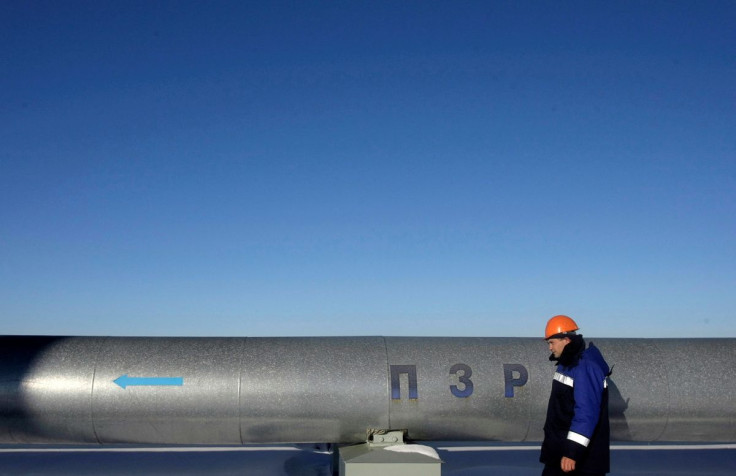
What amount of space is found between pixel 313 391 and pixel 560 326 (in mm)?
2144

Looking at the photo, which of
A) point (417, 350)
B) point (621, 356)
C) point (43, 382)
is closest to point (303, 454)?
point (417, 350)

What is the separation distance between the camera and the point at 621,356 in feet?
17.9

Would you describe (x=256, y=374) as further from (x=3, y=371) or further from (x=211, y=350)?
(x=3, y=371)

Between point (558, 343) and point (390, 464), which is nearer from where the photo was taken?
point (558, 343)

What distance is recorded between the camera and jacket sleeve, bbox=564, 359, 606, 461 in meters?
3.76

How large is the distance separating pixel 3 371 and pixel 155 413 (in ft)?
4.39

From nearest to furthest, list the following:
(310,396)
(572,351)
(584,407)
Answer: (584,407) → (572,351) → (310,396)

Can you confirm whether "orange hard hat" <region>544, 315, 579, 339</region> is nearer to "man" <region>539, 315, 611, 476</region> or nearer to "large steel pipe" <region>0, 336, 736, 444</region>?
"man" <region>539, 315, 611, 476</region>

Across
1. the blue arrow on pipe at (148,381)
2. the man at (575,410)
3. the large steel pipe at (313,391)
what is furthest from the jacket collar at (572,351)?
the blue arrow on pipe at (148,381)

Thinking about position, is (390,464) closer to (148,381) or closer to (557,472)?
(557,472)

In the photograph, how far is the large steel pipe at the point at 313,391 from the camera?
16.9 ft

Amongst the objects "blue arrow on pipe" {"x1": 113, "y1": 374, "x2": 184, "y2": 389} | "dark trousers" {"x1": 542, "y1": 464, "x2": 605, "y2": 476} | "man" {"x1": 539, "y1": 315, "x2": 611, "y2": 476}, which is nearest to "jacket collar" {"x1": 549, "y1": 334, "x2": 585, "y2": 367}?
"man" {"x1": 539, "y1": 315, "x2": 611, "y2": 476}

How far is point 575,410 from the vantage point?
3855mm

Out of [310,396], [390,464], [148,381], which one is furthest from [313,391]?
[148,381]
